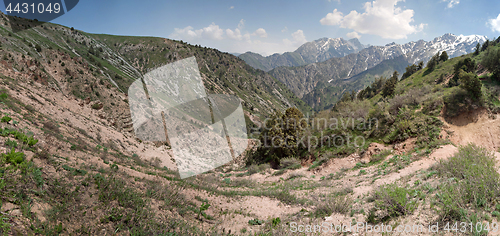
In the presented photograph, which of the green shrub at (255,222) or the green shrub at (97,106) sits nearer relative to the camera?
the green shrub at (255,222)

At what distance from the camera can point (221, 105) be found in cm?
9581

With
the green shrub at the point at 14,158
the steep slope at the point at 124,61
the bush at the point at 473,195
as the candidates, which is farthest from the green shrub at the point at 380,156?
the steep slope at the point at 124,61

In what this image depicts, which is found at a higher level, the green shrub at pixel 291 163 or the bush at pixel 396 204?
the bush at pixel 396 204

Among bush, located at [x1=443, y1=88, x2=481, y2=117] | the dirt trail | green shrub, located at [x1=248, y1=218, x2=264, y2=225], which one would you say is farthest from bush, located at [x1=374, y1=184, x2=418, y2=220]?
bush, located at [x1=443, y1=88, x2=481, y2=117]

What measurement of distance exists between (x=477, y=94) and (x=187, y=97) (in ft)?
309

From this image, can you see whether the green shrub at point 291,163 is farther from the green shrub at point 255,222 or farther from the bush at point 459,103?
the bush at point 459,103

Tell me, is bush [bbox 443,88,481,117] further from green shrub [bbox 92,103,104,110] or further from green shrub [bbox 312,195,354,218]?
green shrub [bbox 92,103,104,110]

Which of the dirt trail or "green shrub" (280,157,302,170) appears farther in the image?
"green shrub" (280,157,302,170)

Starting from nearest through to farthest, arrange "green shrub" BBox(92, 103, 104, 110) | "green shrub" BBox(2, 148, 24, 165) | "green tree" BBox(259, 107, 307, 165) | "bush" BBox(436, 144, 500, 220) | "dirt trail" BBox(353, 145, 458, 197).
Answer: "bush" BBox(436, 144, 500, 220) → "green shrub" BBox(2, 148, 24, 165) → "dirt trail" BBox(353, 145, 458, 197) → "green tree" BBox(259, 107, 307, 165) → "green shrub" BBox(92, 103, 104, 110)

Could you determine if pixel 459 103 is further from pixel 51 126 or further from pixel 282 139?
pixel 51 126

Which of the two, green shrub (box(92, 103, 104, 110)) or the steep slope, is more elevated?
the steep slope

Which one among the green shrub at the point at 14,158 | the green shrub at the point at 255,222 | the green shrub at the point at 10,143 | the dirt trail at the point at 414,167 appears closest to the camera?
the green shrub at the point at 14,158

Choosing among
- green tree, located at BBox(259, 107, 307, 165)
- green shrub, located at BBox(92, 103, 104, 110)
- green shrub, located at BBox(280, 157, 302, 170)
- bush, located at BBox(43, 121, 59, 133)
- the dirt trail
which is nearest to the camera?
the dirt trail

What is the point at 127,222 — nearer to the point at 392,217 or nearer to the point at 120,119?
the point at 392,217
